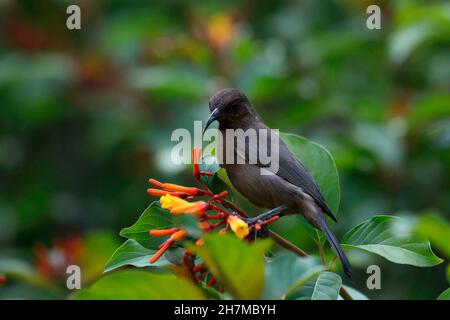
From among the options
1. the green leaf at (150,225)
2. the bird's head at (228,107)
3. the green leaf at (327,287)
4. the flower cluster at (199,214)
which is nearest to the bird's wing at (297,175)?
the bird's head at (228,107)

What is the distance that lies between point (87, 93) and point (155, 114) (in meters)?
0.67

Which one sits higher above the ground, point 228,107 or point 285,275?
point 228,107

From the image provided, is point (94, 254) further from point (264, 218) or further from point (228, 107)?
point (264, 218)

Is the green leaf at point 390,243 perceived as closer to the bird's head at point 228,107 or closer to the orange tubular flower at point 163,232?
the orange tubular flower at point 163,232

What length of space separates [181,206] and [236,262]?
0.57 m

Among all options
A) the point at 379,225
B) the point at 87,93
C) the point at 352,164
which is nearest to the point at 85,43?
the point at 87,93

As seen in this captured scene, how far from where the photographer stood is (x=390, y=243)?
9.21 ft

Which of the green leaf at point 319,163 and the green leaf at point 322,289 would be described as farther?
the green leaf at point 319,163

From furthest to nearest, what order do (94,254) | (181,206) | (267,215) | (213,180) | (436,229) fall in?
(94,254), (267,215), (213,180), (181,206), (436,229)

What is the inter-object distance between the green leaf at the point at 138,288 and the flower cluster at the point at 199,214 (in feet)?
0.64

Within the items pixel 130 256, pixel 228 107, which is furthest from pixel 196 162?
A: pixel 228 107

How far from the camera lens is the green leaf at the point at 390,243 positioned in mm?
2752

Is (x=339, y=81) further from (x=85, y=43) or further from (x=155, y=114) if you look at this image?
(x=85, y=43)

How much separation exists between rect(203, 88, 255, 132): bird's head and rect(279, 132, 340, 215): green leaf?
630mm
